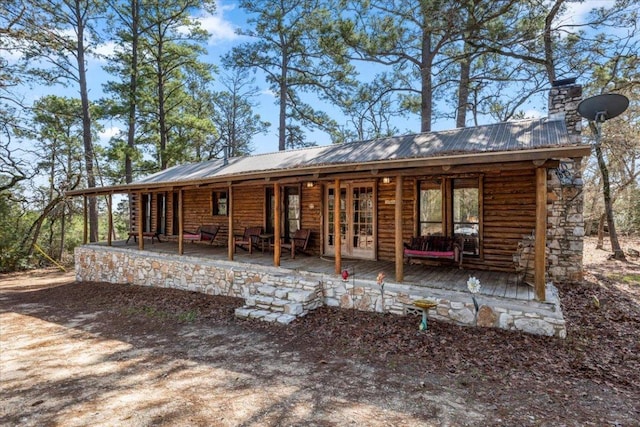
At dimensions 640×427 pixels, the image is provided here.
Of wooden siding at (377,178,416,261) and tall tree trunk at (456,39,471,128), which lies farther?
tall tree trunk at (456,39,471,128)

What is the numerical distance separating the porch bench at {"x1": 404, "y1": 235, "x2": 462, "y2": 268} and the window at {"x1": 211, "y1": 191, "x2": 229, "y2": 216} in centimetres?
636

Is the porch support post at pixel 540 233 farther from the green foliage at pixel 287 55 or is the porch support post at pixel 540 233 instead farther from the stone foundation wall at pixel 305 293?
the green foliage at pixel 287 55

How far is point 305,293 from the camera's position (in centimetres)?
590

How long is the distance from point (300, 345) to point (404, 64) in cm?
1106

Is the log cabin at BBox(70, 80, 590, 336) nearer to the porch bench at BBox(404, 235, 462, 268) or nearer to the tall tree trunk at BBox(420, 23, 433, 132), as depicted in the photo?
the porch bench at BBox(404, 235, 462, 268)

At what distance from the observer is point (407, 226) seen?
7.42m

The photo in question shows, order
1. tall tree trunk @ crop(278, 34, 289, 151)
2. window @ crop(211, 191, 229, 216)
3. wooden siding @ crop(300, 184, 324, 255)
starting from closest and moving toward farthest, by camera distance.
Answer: wooden siding @ crop(300, 184, 324, 255)
window @ crop(211, 191, 229, 216)
tall tree trunk @ crop(278, 34, 289, 151)

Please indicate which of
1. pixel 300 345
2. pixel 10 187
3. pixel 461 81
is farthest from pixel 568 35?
pixel 10 187

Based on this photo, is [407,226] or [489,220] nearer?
[489,220]

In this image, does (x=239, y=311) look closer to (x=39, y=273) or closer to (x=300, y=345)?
(x=300, y=345)

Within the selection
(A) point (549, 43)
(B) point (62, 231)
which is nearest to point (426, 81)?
(A) point (549, 43)

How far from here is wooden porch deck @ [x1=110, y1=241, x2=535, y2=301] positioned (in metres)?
5.06

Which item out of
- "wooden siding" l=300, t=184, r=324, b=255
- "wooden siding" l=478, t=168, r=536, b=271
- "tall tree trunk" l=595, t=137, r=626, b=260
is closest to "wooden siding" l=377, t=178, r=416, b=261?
"wooden siding" l=478, t=168, r=536, b=271

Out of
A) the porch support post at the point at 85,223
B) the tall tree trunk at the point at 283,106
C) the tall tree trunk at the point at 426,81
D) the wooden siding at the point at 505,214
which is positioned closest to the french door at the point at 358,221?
the wooden siding at the point at 505,214
